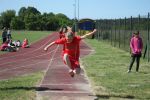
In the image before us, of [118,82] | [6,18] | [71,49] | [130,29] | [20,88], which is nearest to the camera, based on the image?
[71,49]

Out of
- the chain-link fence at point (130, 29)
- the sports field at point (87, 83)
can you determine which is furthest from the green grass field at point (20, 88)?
the chain-link fence at point (130, 29)

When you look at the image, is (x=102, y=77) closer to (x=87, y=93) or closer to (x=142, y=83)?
(x=142, y=83)

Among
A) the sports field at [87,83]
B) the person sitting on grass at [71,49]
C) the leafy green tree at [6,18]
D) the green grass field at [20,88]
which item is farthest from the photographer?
the leafy green tree at [6,18]

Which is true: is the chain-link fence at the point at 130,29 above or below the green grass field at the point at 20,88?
above

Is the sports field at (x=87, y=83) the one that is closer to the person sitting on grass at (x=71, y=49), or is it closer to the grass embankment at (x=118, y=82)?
the grass embankment at (x=118, y=82)

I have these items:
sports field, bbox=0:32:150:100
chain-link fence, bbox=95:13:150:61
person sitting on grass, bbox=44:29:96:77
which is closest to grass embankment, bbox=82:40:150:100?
sports field, bbox=0:32:150:100

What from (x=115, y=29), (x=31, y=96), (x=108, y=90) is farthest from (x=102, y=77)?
(x=115, y=29)

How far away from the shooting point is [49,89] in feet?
42.4

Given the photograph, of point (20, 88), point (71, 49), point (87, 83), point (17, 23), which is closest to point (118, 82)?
point (87, 83)

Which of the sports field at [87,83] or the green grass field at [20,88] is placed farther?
the sports field at [87,83]

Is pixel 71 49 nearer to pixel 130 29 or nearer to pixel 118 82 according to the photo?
pixel 118 82

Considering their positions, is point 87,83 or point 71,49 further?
point 87,83

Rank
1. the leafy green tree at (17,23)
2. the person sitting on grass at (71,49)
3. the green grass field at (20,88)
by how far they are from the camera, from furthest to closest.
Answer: the leafy green tree at (17,23) < the person sitting on grass at (71,49) < the green grass field at (20,88)

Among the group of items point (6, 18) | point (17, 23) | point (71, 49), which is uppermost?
point (6, 18)
